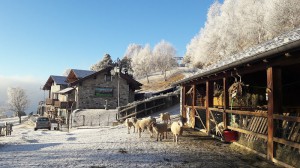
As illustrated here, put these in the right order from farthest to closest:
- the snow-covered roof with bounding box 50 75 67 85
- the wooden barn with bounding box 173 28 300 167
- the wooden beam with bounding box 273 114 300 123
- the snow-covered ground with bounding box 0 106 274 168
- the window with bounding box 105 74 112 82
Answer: the snow-covered roof with bounding box 50 75 67 85 < the window with bounding box 105 74 112 82 < the snow-covered ground with bounding box 0 106 274 168 < the wooden barn with bounding box 173 28 300 167 < the wooden beam with bounding box 273 114 300 123

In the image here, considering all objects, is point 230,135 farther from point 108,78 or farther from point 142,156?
point 108,78

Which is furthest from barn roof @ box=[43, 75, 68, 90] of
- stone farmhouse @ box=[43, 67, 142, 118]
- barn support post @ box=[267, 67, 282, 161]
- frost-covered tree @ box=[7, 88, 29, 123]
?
barn support post @ box=[267, 67, 282, 161]

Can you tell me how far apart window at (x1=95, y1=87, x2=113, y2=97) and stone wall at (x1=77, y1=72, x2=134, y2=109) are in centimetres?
29

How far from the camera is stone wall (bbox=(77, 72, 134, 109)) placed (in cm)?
4203

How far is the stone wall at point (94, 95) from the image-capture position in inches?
1655

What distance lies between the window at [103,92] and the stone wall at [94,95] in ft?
0.95

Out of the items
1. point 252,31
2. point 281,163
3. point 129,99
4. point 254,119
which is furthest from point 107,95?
point 281,163

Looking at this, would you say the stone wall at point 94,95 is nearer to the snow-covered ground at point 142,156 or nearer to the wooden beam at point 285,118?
the snow-covered ground at point 142,156

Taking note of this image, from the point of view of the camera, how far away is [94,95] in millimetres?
42812

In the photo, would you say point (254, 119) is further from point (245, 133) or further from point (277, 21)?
point (277, 21)

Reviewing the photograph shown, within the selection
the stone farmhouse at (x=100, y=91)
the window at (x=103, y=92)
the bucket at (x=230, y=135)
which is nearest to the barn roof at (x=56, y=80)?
the stone farmhouse at (x=100, y=91)

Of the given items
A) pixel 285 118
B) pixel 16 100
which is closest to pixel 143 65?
pixel 16 100

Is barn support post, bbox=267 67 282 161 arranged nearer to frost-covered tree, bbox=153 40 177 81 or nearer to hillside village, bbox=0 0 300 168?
hillside village, bbox=0 0 300 168

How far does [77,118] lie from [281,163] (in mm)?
30416
